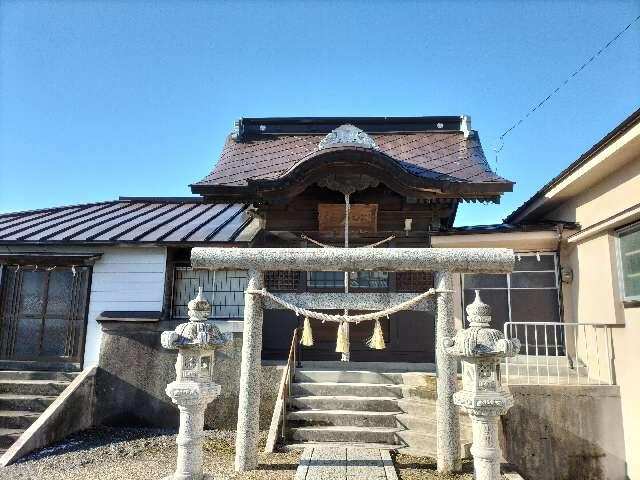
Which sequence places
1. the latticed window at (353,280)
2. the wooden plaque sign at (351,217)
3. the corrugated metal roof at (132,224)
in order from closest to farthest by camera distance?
the wooden plaque sign at (351,217) → the corrugated metal roof at (132,224) → the latticed window at (353,280)

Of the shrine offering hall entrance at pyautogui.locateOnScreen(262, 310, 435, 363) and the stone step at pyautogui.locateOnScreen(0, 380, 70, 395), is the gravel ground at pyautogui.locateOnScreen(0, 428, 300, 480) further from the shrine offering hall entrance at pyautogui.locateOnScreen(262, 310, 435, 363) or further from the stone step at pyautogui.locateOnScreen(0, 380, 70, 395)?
the shrine offering hall entrance at pyautogui.locateOnScreen(262, 310, 435, 363)

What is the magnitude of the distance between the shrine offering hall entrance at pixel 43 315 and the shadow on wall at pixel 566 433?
9727 millimetres

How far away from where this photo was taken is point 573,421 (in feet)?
25.6

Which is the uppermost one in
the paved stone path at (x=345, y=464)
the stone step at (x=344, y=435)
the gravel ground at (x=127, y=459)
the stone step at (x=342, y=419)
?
the stone step at (x=342, y=419)

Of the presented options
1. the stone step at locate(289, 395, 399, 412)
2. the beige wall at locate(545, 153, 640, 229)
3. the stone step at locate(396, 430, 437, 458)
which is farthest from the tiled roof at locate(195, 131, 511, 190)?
the stone step at locate(396, 430, 437, 458)

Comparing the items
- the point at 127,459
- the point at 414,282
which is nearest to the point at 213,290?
the point at 127,459

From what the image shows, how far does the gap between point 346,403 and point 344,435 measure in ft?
2.23

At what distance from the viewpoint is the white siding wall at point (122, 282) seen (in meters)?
10.0

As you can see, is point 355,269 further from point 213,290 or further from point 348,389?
point 213,290

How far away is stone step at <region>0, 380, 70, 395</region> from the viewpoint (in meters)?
9.34

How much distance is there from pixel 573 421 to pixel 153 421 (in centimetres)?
860

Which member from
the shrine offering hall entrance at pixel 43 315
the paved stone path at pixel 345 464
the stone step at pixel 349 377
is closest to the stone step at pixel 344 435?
the paved stone path at pixel 345 464

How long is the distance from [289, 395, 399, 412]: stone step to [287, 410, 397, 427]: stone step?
254mm

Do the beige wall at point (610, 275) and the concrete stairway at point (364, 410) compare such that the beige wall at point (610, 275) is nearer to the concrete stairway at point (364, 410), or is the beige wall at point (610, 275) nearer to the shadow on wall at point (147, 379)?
the concrete stairway at point (364, 410)
